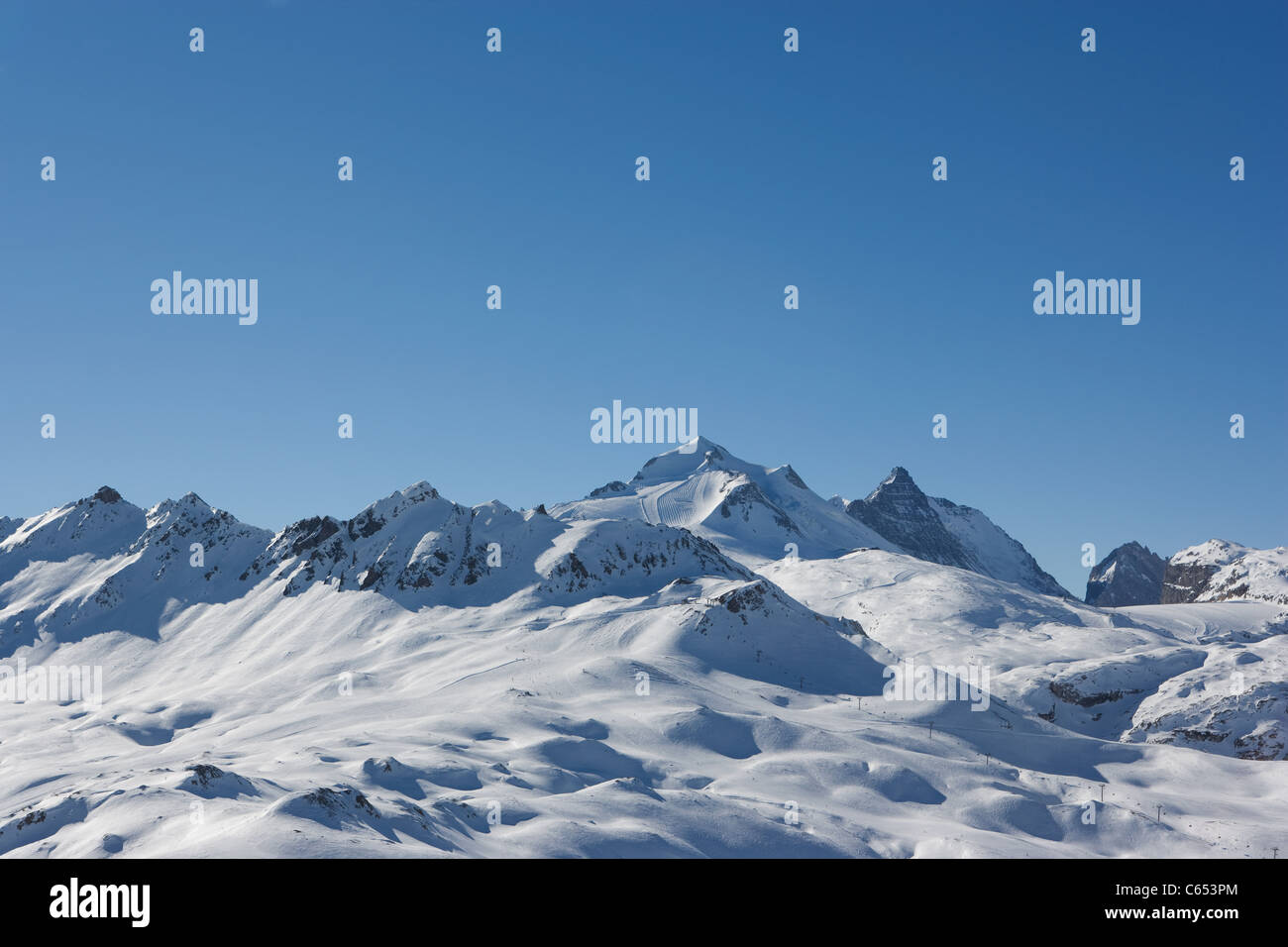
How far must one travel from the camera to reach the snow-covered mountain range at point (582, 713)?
221 ft

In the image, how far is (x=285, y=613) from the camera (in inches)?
6624

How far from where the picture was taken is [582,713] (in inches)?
4149

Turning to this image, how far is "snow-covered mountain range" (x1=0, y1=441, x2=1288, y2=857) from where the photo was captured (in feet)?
221

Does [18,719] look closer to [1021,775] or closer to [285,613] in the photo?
[285,613]

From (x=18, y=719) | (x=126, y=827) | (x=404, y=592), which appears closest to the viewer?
(x=126, y=827)

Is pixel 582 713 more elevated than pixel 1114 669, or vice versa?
pixel 582 713

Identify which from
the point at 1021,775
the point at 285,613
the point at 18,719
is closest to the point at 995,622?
the point at 1021,775

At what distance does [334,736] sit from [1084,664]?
113998mm

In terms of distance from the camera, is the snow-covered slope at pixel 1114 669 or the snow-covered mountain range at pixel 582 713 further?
the snow-covered slope at pixel 1114 669

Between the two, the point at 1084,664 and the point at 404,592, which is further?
the point at 404,592

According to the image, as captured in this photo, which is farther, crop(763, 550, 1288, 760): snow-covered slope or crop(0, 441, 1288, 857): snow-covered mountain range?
crop(763, 550, 1288, 760): snow-covered slope

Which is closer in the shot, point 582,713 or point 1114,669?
point 582,713
